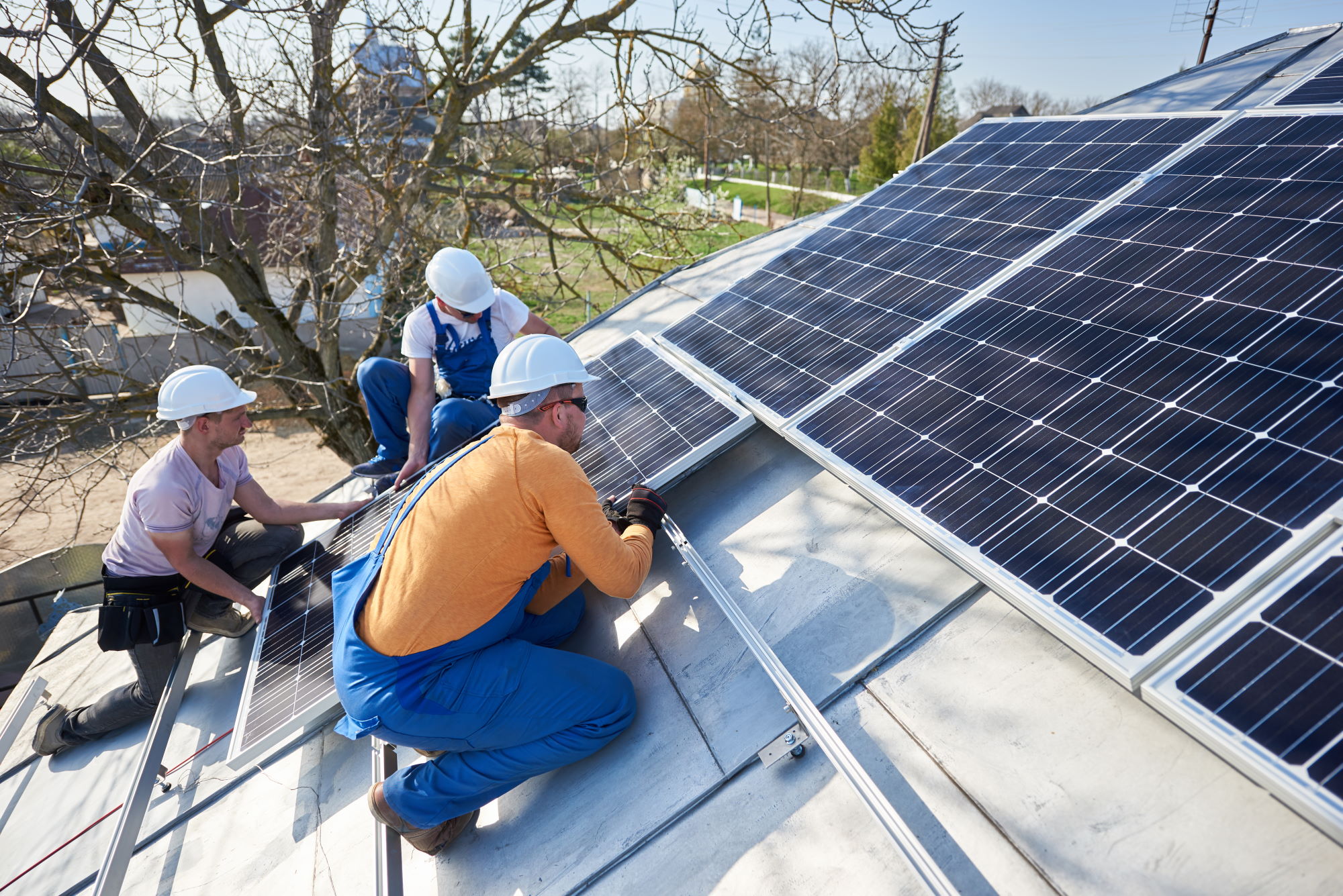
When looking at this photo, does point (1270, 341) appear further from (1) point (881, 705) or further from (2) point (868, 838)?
(2) point (868, 838)

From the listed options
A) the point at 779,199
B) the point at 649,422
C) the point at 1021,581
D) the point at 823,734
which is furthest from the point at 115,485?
the point at 779,199

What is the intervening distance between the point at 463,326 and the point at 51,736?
439cm

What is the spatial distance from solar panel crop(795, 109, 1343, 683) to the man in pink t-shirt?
3920 mm

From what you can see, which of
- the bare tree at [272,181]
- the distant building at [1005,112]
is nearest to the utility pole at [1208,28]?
the distant building at [1005,112]

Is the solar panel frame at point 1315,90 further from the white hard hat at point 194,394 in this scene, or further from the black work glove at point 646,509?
the white hard hat at point 194,394

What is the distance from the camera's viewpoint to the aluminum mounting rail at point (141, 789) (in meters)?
3.81

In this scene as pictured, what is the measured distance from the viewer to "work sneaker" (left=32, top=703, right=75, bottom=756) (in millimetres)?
5695

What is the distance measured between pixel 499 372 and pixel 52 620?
8354mm

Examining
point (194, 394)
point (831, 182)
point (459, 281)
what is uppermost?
point (459, 281)

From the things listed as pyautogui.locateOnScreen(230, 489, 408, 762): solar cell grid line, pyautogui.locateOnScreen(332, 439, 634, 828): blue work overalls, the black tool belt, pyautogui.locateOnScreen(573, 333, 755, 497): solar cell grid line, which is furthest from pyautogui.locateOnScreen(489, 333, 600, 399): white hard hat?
the black tool belt

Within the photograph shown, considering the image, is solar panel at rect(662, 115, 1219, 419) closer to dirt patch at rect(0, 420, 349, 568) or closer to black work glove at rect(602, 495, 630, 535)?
black work glove at rect(602, 495, 630, 535)

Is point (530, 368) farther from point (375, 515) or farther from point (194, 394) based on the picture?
point (194, 394)

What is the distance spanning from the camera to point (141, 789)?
420 centimetres

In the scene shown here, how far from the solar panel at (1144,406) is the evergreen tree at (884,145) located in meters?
41.0
